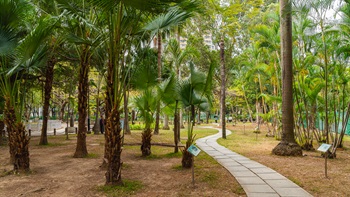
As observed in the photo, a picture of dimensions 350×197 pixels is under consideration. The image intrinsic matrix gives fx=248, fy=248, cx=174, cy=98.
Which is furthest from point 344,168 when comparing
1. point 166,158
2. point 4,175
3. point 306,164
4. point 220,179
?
point 4,175

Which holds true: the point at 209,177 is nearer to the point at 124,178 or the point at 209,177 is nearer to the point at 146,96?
the point at 124,178

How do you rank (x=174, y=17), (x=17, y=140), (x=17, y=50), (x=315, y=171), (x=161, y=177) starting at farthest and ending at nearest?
(x=17, y=140)
(x=315, y=171)
(x=161, y=177)
(x=17, y=50)
(x=174, y=17)

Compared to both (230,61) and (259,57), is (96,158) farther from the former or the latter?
(230,61)

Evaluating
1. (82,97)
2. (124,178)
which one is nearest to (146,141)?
(82,97)

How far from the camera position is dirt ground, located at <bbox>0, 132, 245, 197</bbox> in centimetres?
446

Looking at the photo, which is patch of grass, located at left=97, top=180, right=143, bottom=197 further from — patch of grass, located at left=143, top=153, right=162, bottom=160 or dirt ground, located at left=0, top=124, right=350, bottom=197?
patch of grass, located at left=143, top=153, right=162, bottom=160

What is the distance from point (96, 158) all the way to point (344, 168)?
690 centimetres

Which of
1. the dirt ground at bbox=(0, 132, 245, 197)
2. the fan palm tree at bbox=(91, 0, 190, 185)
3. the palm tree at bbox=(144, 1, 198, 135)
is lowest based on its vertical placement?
the dirt ground at bbox=(0, 132, 245, 197)

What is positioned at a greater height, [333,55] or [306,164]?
[333,55]

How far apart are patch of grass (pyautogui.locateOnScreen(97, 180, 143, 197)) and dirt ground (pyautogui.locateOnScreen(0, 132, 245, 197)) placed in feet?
0.17

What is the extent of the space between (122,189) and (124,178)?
0.88 m

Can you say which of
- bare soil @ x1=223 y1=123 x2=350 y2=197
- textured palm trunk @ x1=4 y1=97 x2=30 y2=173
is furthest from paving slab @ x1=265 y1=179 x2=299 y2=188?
textured palm trunk @ x1=4 y1=97 x2=30 y2=173

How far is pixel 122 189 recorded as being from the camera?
15.0 ft

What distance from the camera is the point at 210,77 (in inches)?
231
